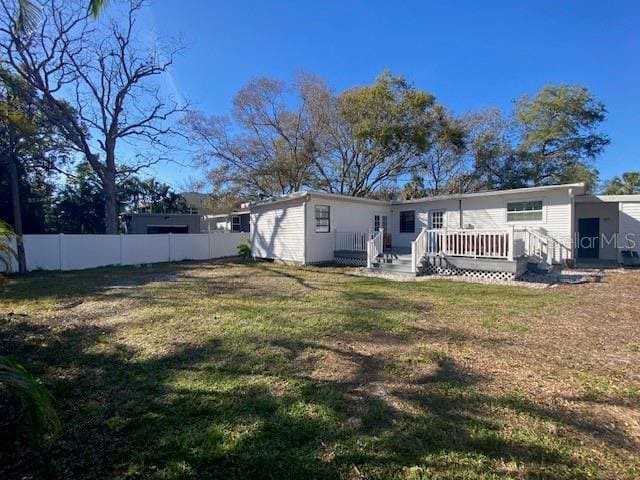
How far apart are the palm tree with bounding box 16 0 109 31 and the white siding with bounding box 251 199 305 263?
31.2ft

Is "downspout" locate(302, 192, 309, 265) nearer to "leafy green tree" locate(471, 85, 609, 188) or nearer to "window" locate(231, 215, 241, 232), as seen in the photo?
"window" locate(231, 215, 241, 232)

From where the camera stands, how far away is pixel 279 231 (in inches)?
563

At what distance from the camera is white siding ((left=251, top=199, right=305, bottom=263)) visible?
13078mm

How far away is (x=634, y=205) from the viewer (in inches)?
490

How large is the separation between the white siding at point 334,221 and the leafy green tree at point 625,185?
26.0 meters

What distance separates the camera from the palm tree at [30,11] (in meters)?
3.31

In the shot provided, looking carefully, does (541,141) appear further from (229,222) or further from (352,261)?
(229,222)

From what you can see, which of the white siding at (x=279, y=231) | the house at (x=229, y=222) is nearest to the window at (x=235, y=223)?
the house at (x=229, y=222)

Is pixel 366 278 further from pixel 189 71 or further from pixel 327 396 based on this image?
pixel 189 71

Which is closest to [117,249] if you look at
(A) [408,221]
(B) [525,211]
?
(A) [408,221]

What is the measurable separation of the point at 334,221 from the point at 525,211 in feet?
23.5

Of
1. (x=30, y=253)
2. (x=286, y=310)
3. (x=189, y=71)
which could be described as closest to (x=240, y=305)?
(x=286, y=310)

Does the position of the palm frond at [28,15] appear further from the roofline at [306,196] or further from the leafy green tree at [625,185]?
the leafy green tree at [625,185]

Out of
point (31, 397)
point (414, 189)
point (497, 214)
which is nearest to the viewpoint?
point (31, 397)
